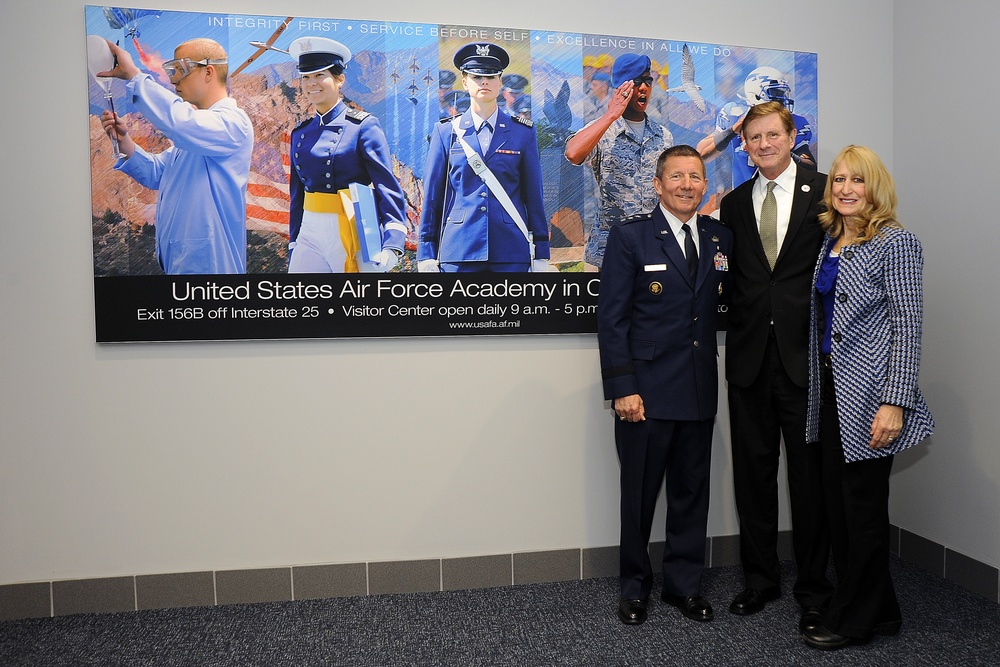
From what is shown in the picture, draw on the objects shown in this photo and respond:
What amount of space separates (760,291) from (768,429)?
53 centimetres

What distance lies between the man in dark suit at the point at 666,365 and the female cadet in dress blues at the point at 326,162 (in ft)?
3.37

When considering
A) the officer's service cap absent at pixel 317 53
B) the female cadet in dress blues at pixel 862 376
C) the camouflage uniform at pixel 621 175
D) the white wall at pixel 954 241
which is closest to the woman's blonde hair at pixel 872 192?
the female cadet in dress blues at pixel 862 376

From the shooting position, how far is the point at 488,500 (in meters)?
3.02

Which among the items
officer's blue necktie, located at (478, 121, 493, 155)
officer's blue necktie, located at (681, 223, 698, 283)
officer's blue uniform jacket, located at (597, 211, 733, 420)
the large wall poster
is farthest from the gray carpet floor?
officer's blue necktie, located at (478, 121, 493, 155)

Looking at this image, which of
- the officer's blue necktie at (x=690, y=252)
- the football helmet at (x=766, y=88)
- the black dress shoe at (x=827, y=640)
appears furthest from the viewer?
the football helmet at (x=766, y=88)

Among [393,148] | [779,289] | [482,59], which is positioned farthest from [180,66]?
[779,289]

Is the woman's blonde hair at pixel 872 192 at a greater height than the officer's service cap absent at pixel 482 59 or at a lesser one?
lesser

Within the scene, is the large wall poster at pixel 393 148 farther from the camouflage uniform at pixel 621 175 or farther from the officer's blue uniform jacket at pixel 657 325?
the officer's blue uniform jacket at pixel 657 325

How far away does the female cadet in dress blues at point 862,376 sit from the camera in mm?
2289

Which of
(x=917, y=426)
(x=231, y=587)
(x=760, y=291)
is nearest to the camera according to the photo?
(x=917, y=426)

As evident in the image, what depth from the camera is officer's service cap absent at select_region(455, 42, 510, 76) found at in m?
2.93

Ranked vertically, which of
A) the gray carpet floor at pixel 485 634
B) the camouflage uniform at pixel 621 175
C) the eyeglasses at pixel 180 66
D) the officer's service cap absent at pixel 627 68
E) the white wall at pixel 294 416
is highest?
the officer's service cap absent at pixel 627 68

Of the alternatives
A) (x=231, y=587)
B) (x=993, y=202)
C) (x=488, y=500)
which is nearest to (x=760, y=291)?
(x=993, y=202)

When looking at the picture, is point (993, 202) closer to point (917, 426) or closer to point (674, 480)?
point (917, 426)
